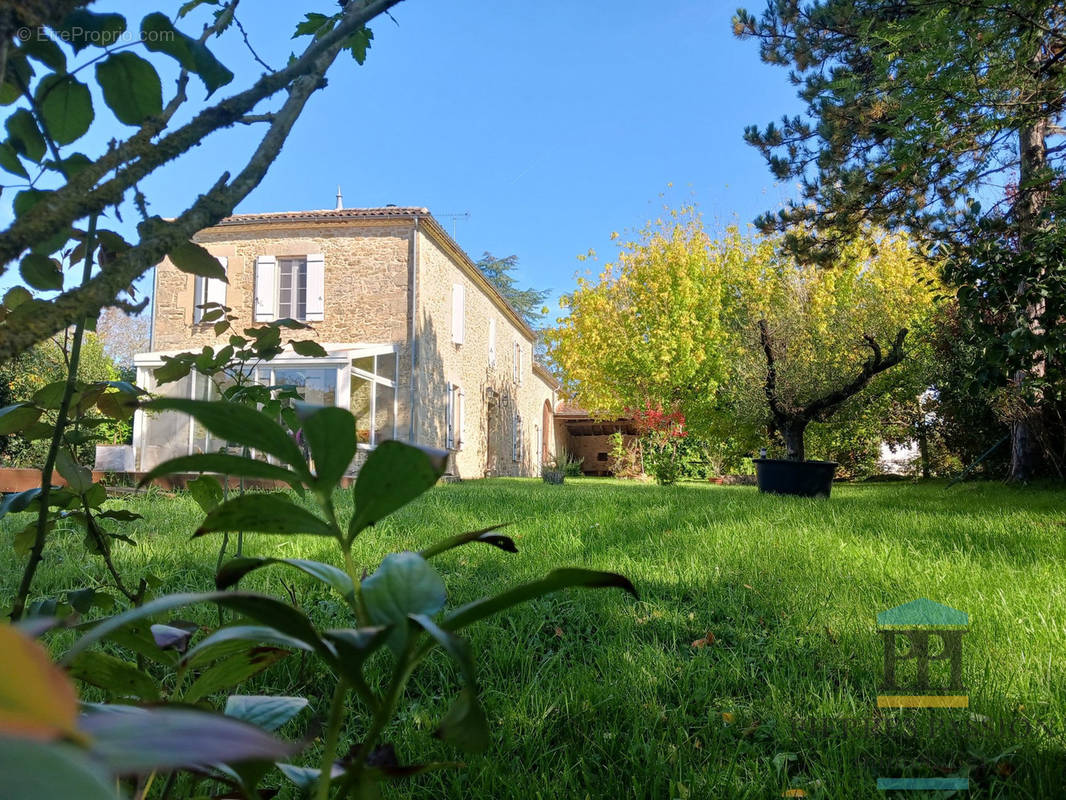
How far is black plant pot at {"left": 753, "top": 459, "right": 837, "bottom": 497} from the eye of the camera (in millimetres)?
7301

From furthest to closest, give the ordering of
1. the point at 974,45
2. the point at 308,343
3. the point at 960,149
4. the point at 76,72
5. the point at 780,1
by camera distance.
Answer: the point at 780,1 < the point at 960,149 < the point at 974,45 < the point at 308,343 < the point at 76,72

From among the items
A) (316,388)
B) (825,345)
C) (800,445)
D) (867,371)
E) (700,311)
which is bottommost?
(800,445)

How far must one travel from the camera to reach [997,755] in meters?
1.48

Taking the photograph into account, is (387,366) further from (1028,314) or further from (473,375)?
(1028,314)

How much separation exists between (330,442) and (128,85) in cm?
56

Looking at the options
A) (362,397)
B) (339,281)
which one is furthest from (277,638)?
(339,281)

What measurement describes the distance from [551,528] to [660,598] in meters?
1.43

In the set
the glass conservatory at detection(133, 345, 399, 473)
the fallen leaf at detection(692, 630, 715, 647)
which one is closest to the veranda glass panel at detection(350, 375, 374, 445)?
the glass conservatory at detection(133, 345, 399, 473)

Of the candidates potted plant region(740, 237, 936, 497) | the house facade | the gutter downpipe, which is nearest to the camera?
potted plant region(740, 237, 936, 497)

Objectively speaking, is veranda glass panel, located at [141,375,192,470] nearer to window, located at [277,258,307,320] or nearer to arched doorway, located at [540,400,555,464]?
window, located at [277,258,307,320]

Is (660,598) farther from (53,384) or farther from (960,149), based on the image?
(960,149)

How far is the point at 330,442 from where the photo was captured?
0.36 meters

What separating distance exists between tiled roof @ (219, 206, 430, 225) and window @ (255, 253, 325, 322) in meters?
0.73

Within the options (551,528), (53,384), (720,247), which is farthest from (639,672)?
(720,247)
